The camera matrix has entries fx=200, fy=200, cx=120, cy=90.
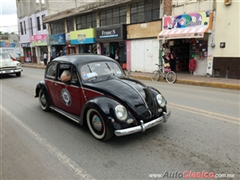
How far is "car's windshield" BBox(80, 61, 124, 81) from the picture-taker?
4.64 m

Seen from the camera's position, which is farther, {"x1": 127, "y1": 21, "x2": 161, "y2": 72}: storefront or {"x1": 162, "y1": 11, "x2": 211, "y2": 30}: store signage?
{"x1": 127, "y1": 21, "x2": 161, "y2": 72}: storefront

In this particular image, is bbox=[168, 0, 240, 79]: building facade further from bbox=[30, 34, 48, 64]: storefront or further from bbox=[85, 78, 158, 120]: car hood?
bbox=[30, 34, 48, 64]: storefront

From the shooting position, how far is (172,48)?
1512 centimetres

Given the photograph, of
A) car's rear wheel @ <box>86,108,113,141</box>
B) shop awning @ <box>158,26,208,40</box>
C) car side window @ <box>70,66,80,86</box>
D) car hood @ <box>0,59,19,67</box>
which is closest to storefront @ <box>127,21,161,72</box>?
shop awning @ <box>158,26,208,40</box>

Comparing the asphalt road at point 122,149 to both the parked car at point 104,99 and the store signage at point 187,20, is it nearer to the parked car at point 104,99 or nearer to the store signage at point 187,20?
the parked car at point 104,99

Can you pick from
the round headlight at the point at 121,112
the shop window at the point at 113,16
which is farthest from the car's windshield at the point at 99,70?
the shop window at the point at 113,16

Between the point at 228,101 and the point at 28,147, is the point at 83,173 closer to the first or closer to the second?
the point at 28,147

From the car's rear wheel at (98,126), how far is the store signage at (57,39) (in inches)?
954

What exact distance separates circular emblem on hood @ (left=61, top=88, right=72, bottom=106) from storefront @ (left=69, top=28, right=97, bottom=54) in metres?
16.8

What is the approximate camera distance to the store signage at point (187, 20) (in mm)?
12262

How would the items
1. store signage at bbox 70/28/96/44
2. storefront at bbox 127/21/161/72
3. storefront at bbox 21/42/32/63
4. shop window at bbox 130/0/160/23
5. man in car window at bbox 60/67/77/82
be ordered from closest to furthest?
man in car window at bbox 60/67/77/82, shop window at bbox 130/0/160/23, storefront at bbox 127/21/161/72, store signage at bbox 70/28/96/44, storefront at bbox 21/42/32/63

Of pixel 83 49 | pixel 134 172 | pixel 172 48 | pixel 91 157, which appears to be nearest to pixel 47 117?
pixel 91 157

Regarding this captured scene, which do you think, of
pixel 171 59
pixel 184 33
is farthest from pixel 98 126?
pixel 184 33

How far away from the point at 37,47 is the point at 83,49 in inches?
558
